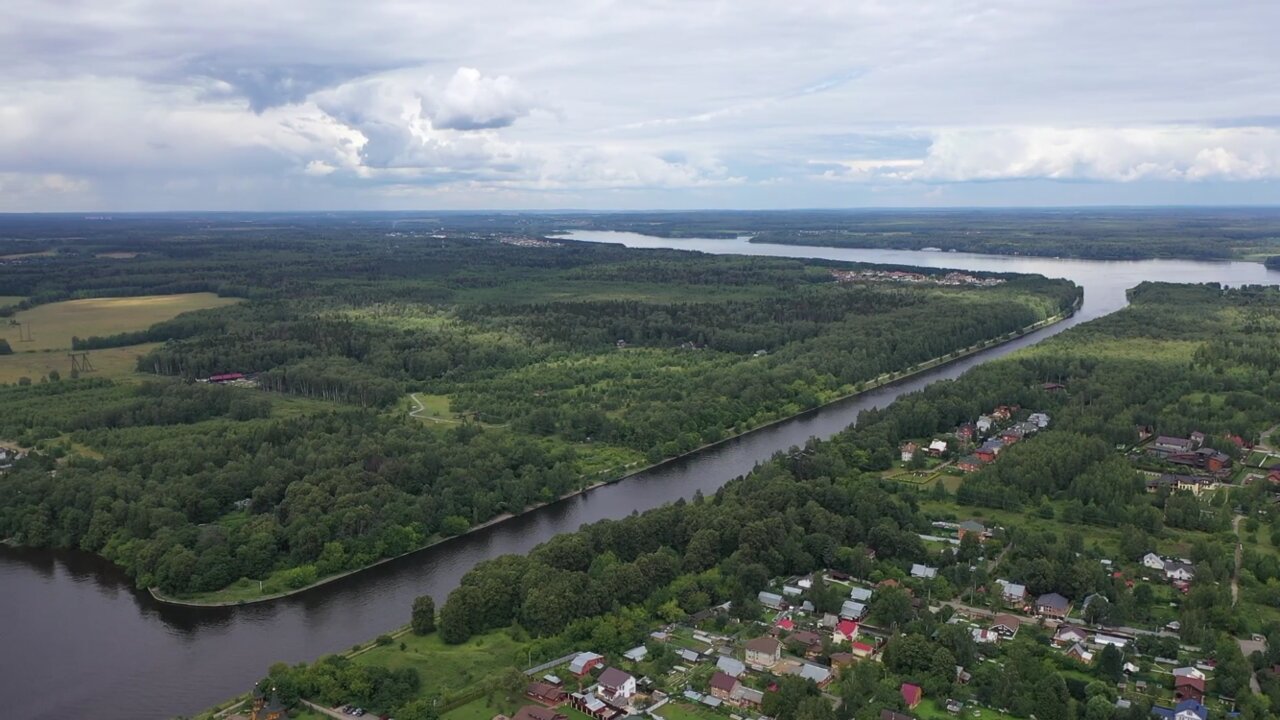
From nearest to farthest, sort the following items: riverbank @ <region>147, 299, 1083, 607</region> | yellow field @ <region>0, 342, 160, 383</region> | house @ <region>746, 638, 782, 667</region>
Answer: house @ <region>746, 638, 782, 667</region>
riverbank @ <region>147, 299, 1083, 607</region>
yellow field @ <region>0, 342, 160, 383</region>

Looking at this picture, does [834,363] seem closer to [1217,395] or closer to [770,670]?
[1217,395]

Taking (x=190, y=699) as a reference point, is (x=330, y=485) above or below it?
above

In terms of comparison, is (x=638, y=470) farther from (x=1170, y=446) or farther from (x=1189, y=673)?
(x=1189, y=673)

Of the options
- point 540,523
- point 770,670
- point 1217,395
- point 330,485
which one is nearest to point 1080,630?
point 770,670

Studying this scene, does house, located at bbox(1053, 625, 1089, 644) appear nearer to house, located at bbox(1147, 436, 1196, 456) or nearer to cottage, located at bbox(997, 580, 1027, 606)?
cottage, located at bbox(997, 580, 1027, 606)

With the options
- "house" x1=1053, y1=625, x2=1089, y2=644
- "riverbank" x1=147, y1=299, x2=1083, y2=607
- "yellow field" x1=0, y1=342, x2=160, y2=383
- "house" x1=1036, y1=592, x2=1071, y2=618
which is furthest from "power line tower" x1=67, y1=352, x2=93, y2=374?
"house" x1=1053, y1=625, x2=1089, y2=644

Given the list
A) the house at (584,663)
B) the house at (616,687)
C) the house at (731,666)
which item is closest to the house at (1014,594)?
the house at (731,666)

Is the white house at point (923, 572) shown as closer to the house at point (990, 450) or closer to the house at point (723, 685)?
the house at point (723, 685)
